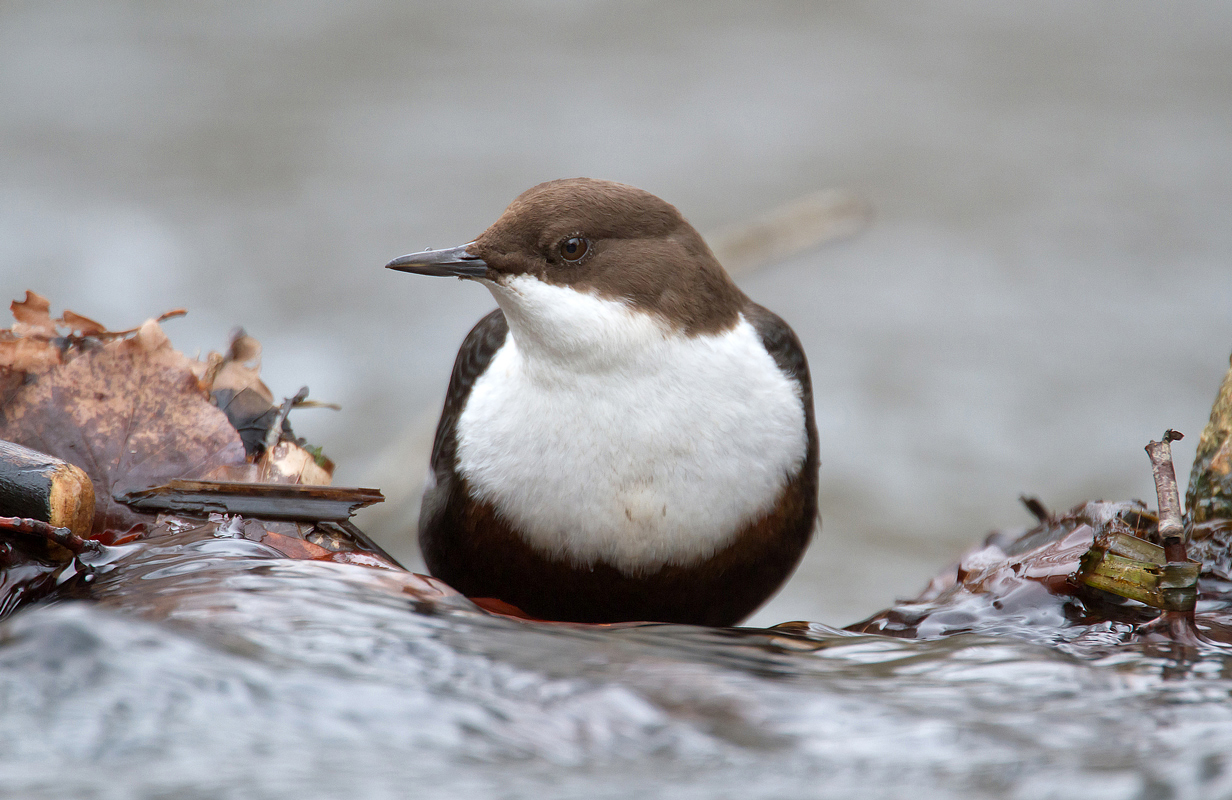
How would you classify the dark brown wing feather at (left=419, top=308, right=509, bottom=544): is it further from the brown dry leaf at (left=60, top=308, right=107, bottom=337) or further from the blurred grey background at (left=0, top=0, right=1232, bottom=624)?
the blurred grey background at (left=0, top=0, right=1232, bottom=624)

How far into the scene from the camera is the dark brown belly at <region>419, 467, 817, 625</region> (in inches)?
104

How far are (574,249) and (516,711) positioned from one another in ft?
4.32

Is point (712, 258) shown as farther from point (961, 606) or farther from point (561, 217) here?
point (961, 606)

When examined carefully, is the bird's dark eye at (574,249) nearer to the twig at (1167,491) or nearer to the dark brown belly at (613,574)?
the dark brown belly at (613,574)

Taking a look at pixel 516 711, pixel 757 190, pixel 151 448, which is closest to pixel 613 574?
pixel 151 448

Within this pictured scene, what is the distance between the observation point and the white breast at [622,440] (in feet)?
8.44

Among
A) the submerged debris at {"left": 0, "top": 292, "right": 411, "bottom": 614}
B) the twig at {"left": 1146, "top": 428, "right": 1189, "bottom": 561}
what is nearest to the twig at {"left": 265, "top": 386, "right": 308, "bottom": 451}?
the submerged debris at {"left": 0, "top": 292, "right": 411, "bottom": 614}

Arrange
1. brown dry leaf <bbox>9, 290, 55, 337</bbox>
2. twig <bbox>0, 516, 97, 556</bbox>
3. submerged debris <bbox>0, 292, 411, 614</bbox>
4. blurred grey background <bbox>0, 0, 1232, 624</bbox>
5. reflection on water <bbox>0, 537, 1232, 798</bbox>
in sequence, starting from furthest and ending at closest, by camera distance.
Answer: blurred grey background <bbox>0, 0, 1232, 624</bbox> < brown dry leaf <bbox>9, 290, 55, 337</bbox> < submerged debris <bbox>0, 292, 411, 614</bbox> < twig <bbox>0, 516, 97, 556</bbox> < reflection on water <bbox>0, 537, 1232, 798</bbox>

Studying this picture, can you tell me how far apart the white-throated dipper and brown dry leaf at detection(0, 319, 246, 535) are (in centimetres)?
50

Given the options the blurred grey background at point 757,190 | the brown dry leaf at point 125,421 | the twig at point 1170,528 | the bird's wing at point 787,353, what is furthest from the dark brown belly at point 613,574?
the blurred grey background at point 757,190

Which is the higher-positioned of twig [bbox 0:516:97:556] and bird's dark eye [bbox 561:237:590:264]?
bird's dark eye [bbox 561:237:590:264]

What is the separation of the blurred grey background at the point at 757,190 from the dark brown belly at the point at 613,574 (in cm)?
292

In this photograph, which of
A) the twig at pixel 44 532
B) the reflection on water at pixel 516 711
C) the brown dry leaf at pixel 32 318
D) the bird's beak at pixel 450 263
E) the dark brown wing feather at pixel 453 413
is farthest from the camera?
the dark brown wing feather at pixel 453 413

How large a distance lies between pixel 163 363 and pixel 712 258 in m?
1.18
